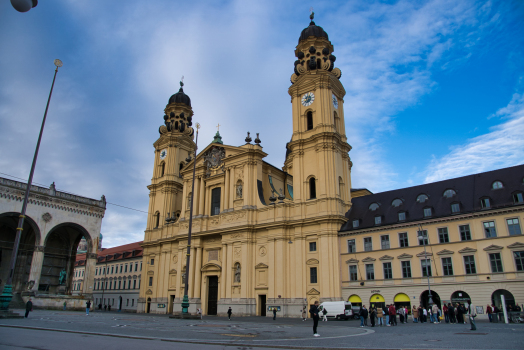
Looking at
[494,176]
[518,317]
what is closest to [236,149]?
[494,176]

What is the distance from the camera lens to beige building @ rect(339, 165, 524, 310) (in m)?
30.5

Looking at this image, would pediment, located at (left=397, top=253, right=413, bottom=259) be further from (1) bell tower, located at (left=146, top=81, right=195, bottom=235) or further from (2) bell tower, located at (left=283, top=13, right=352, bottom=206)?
(1) bell tower, located at (left=146, top=81, right=195, bottom=235)

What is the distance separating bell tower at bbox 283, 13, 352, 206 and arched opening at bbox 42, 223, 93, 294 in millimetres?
28883

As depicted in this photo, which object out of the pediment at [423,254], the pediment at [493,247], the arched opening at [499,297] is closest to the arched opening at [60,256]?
the pediment at [423,254]

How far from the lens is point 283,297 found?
39.5 meters

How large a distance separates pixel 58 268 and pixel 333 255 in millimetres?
36493

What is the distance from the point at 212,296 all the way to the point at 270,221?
39.1 feet

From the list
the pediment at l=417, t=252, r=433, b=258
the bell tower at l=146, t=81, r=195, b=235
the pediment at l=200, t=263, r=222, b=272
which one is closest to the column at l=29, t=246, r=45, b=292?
the bell tower at l=146, t=81, r=195, b=235

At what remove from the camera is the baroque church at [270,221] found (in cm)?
3962

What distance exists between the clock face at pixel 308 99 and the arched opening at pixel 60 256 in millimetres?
31821

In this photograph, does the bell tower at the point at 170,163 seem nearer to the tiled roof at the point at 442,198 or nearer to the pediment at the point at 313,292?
the pediment at the point at 313,292

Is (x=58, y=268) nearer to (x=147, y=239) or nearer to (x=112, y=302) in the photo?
(x=147, y=239)

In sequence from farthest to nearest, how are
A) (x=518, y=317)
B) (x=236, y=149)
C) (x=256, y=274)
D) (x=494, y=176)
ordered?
(x=236, y=149)
(x=256, y=274)
(x=494, y=176)
(x=518, y=317)

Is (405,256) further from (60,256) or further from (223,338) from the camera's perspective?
(60,256)
